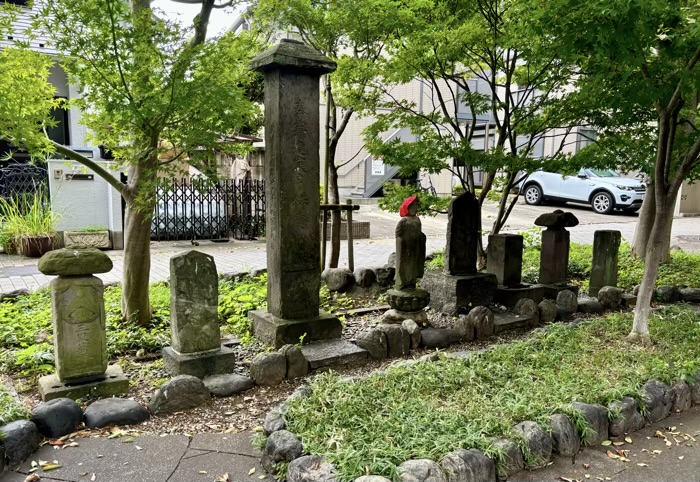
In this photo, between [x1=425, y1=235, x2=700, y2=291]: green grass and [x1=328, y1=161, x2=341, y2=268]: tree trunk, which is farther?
[x1=328, y1=161, x2=341, y2=268]: tree trunk

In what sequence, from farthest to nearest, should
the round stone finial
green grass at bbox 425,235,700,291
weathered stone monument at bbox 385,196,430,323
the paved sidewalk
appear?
green grass at bbox 425,235,700,291, weathered stone monument at bbox 385,196,430,323, the round stone finial, the paved sidewalk

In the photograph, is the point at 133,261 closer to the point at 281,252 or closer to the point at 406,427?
the point at 281,252

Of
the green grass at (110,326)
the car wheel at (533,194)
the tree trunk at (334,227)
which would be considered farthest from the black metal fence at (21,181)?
the car wheel at (533,194)

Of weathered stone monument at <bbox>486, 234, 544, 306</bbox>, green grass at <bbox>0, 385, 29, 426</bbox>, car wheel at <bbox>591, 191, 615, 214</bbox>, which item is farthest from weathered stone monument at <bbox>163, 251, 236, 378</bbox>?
car wheel at <bbox>591, 191, 615, 214</bbox>

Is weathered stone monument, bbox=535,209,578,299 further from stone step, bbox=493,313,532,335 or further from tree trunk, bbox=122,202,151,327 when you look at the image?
tree trunk, bbox=122,202,151,327

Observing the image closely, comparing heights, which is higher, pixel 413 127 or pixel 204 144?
pixel 413 127

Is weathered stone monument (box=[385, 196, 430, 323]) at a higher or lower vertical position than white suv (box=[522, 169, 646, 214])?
lower

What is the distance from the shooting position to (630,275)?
8.65 meters

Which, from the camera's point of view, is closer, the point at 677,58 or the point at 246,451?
the point at 246,451

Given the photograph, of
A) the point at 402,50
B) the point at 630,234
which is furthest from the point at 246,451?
the point at 630,234

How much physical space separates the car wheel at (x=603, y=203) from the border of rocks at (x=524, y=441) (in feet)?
55.6

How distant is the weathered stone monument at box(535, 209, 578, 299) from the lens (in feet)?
23.7

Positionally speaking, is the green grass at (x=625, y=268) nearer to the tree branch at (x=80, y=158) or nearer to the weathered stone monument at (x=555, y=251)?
the weathered stone monument at (x=555, y=251)

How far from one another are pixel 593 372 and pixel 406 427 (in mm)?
1919
